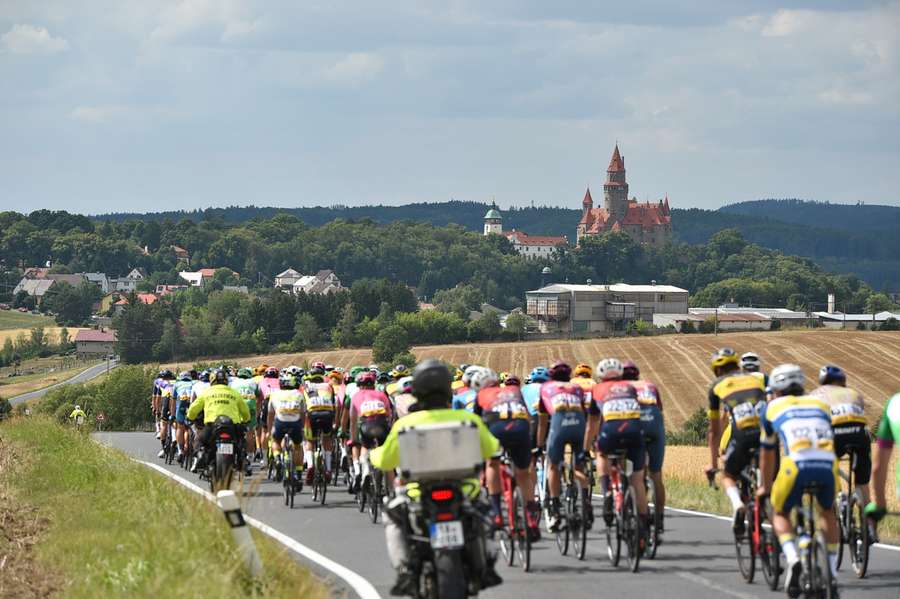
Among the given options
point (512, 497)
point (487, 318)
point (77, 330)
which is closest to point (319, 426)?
point (512, 497)

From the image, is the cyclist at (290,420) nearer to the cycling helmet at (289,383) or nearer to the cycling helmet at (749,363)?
the cycling helmet at (289,383)

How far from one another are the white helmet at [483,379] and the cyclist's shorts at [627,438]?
1359mm

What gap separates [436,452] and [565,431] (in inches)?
188

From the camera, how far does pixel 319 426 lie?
1895cm

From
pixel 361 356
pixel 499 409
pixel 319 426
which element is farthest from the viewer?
pixel 361 356

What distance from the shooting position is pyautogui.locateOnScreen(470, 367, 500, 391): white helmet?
13.6 metres

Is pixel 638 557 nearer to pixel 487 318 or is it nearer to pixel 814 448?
pixel 814 448

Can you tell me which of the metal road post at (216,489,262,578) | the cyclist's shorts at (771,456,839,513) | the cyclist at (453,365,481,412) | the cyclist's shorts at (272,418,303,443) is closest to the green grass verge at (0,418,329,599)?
the metal road post at (216,489,262,578)

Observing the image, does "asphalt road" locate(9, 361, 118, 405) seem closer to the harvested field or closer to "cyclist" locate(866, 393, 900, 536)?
the harvested field

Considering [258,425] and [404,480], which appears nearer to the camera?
[404,480]

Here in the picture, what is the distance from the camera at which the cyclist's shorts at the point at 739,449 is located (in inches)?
470

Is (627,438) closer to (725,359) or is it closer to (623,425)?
(623,425)

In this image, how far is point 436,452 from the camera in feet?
29.5

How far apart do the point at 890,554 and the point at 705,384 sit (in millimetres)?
82011
